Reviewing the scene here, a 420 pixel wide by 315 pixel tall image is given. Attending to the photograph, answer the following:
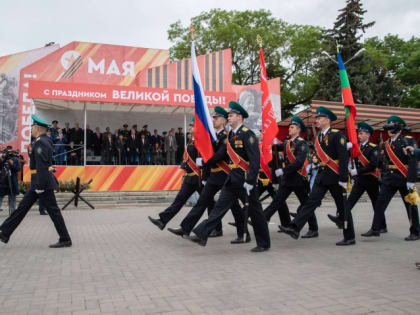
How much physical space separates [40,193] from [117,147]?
37.8ft

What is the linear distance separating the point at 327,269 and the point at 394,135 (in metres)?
3.25

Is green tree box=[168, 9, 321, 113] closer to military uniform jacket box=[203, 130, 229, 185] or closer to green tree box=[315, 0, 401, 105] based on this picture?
green tree box=[315, 0, 401, 105]

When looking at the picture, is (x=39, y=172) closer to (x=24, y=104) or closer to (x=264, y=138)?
(x=264, y=138)

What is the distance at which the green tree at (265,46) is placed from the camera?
1511 inches

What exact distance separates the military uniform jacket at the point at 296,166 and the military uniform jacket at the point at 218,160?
1.31 m

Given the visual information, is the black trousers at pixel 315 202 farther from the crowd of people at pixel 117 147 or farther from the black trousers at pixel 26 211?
the crowd of people at pixel 117 147

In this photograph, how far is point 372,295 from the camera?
3838mm

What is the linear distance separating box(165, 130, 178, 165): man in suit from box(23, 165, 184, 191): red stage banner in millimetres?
1023

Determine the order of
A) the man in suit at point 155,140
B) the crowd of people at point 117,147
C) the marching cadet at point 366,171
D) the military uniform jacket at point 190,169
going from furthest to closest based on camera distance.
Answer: the man in suit at point 155,140 < the crowd of people at point 117,147 < the military uniform jacket at point 190,169 < the marching cadet at point 366,171

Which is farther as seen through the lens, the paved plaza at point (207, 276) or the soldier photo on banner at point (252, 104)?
the soldier photo on banner at point (252, 104)

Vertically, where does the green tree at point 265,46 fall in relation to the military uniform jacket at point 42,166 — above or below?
above

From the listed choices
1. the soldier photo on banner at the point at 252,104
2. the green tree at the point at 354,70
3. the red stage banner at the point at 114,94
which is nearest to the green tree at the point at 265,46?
the green tree at the point at 354,70

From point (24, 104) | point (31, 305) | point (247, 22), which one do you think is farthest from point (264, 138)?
point (247, 22)

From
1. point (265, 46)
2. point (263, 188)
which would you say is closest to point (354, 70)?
point (265, 46)
